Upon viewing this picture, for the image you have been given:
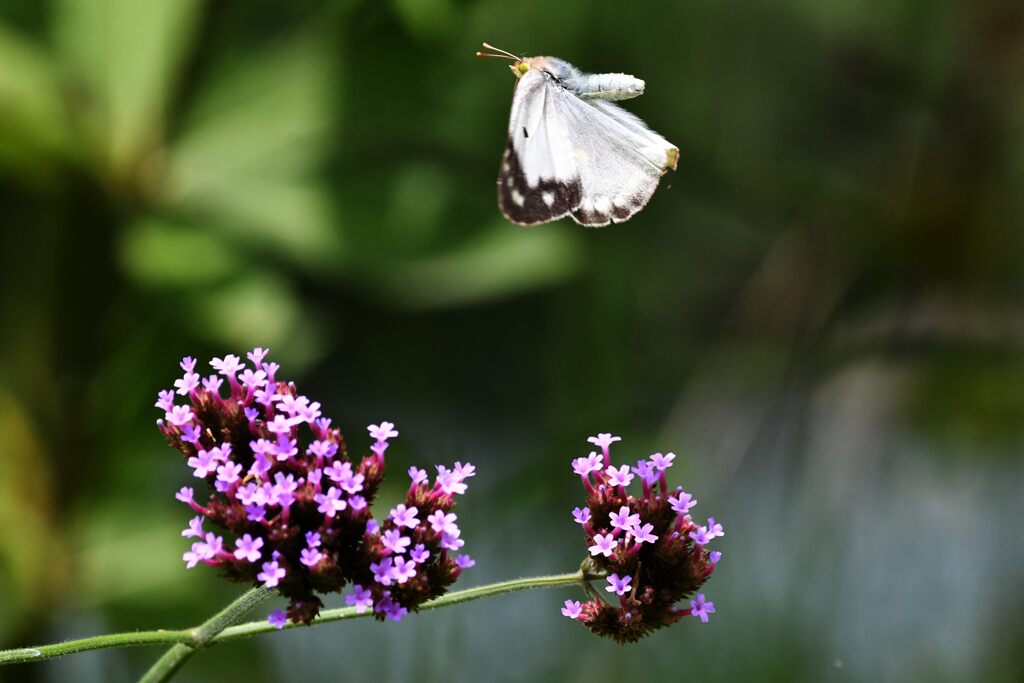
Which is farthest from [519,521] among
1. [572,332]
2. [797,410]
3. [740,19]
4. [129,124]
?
[740,19]

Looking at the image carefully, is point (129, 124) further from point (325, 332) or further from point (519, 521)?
point (519, 521)

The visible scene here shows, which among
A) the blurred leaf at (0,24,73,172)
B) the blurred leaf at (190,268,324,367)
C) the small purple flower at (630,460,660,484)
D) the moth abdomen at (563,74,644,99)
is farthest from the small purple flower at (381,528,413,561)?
the blurred leaf at (0,24,73,172)

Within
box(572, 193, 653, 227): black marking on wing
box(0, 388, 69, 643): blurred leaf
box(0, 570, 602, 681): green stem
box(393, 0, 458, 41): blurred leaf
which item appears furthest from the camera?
box(0, 388, 69, 643): blurred leaf

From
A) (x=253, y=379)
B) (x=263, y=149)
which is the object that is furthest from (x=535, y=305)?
(x=253, y=379)

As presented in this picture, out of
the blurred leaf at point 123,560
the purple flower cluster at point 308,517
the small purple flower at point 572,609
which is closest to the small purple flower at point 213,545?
the purple flower cluster at point 308,517

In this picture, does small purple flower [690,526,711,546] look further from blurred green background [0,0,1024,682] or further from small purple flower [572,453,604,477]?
blurred green background [0,0,1024,682]

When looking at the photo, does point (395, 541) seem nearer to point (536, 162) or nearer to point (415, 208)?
point (536, 162)
